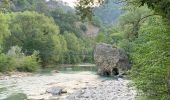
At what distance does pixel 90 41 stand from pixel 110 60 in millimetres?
71641

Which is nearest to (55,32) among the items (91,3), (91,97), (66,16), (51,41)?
(51,41)

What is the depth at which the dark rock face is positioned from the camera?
62.6m

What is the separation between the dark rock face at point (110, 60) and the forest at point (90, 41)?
5.34ft

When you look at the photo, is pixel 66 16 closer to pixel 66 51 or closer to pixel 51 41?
pixel 66 51

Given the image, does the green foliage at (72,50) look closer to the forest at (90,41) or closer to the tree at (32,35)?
the forest at (90,41)

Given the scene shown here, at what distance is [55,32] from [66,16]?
148 ft

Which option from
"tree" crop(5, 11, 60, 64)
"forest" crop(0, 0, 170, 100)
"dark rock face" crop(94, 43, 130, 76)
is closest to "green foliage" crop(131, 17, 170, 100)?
"forest" crop(0, 0, 170, 100)

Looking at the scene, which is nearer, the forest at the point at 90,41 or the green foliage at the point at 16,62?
the forest at the point at 90,41

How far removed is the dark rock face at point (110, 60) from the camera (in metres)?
62.6

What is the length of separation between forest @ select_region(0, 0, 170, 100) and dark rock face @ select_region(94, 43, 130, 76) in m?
1.63

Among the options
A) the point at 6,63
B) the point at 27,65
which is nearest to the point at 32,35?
the point at 27,65

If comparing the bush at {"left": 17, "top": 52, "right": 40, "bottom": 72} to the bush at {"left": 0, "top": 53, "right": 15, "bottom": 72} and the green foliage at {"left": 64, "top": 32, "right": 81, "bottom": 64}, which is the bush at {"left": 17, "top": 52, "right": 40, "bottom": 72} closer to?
the bush at {"left": 0, "top": 53, "right": 15, "bottom": 72}

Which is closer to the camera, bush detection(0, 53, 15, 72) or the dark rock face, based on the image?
bush detection(0, 53, 15, 72)

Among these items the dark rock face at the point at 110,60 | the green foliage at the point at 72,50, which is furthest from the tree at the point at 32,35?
the dark rock face at the point at 110,60
